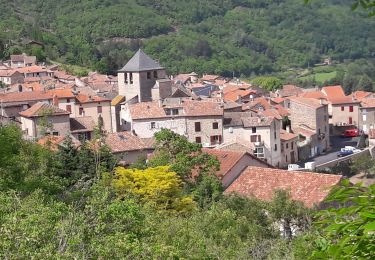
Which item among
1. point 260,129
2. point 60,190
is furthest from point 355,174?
point 60,190

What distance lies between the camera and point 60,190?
18.2 m

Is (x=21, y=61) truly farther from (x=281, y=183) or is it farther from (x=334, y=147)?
(x=281, y=183)

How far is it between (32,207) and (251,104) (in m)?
36.3

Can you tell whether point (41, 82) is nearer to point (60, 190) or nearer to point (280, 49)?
point (60, 190)

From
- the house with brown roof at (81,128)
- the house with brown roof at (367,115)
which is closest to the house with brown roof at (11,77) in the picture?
the house with brown roof at (81,128)

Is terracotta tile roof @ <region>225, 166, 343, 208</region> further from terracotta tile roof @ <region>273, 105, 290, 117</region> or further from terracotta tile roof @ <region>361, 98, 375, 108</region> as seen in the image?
terracotta tile roof @ <region>361, 98, 375, 108</region>

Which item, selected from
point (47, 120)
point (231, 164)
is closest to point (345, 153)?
point (231, 164)

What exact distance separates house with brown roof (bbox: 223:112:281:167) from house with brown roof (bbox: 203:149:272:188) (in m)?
8.33

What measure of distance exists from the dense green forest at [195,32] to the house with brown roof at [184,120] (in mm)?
36763

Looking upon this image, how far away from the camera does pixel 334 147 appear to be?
48.2 m

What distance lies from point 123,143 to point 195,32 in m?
89.6

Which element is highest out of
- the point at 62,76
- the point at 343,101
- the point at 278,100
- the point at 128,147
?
the point at 62,76

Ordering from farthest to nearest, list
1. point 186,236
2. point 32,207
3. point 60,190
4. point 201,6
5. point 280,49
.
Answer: point 201,6
point 280,49
point 60,190
point 186,236
point 32,207

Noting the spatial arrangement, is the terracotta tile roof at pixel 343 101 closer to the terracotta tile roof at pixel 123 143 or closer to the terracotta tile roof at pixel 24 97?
the terracotta tile roof at pixel 24 97
